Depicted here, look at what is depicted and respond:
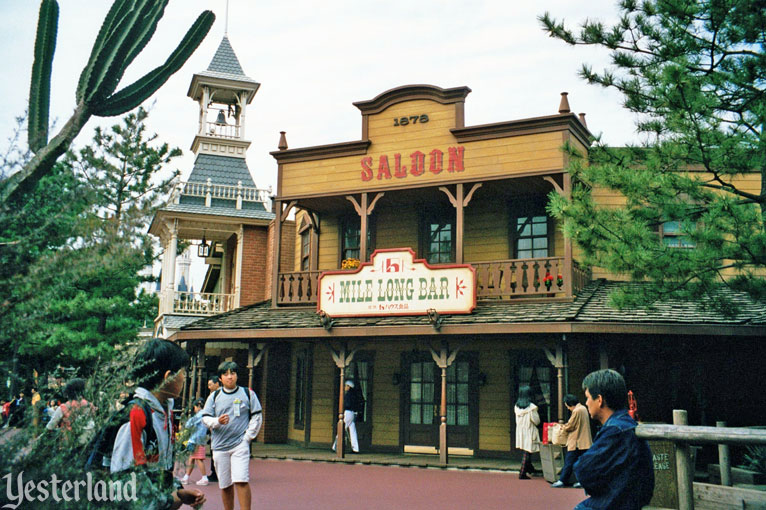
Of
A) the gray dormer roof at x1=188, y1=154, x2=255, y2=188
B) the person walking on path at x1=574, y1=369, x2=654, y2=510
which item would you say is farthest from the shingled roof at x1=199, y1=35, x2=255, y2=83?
the person walking on path at x1=574, y1=369, x2=654, y2=510

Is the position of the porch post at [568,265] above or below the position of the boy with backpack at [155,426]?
above

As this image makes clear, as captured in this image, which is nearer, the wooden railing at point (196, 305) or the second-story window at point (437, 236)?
the second-story window at point (437, 236)

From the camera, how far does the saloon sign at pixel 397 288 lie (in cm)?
1488

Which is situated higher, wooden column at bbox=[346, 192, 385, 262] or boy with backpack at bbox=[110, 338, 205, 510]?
wooden column at bbox=[346, 192, 385, 262]

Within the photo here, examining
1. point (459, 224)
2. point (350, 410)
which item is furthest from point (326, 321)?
point (459, 224)

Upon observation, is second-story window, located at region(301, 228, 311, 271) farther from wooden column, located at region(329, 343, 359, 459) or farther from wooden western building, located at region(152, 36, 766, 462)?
Result: wooden column, located at region(329, 343, 359, 459)

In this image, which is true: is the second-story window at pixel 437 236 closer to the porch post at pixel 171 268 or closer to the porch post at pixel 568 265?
the porch post at pixel 568 265

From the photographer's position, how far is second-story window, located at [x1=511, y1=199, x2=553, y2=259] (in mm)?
16531

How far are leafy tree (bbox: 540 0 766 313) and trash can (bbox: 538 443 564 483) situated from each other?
3099mm

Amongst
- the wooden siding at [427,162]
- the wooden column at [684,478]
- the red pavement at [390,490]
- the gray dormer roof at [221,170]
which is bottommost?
the red pavement at [390,490]

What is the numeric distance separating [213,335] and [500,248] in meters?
6.94

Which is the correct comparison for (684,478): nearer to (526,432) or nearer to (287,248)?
(526,432)

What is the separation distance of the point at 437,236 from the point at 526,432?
6460 mm

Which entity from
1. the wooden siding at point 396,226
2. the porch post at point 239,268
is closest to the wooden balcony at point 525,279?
the wooden siding at point 396,226
